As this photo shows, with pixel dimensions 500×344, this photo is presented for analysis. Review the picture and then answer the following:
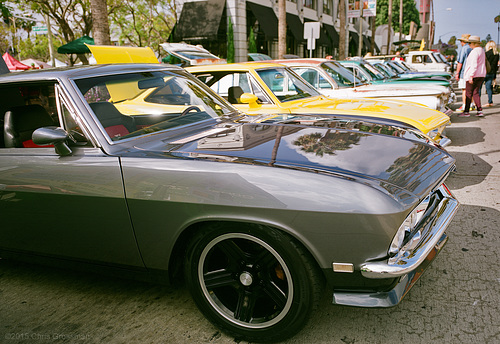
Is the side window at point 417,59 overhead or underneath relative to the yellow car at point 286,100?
overhead

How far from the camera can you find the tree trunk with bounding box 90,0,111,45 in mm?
10516

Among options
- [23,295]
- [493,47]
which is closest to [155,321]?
[23,295]

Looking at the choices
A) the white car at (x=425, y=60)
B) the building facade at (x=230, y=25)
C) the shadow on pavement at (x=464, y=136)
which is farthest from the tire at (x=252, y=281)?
the building facade at (x=230, y=25)

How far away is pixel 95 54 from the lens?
634cm

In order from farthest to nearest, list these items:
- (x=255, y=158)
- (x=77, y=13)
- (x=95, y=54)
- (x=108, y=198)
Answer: (x=77, y=13), (x=95, y=54), (x=108, y=198), (x=255, y=158)

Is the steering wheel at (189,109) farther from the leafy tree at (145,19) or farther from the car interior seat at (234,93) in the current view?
the leafy tree at (145,19)

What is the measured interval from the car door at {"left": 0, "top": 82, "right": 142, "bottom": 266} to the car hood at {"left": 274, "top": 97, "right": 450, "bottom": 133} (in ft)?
10.5

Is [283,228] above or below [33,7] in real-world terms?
below

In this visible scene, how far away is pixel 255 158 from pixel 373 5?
29933 mm

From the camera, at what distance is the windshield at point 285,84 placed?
6055 millimetres

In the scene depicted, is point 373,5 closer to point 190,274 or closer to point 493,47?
point 493,47

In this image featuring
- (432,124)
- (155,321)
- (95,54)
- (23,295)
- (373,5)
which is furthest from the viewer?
(373,5)

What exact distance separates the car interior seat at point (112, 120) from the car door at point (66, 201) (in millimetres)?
133

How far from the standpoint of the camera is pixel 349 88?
27.5 ft
